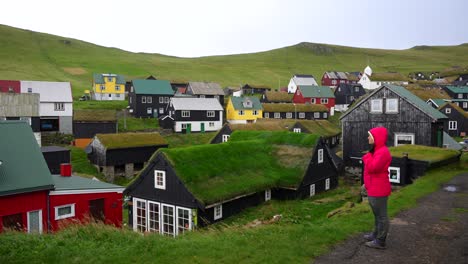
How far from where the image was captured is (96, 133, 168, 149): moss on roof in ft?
160

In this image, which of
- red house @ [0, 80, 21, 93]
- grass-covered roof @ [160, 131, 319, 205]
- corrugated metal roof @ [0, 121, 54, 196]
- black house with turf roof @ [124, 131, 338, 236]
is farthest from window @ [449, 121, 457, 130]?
red house @ [0, 80, 21, 93]

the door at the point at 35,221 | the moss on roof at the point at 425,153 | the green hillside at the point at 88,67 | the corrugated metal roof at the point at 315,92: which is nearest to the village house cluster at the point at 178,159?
the door at the point at 35,221

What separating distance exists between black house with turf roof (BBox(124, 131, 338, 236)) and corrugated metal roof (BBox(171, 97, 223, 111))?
39513 mm

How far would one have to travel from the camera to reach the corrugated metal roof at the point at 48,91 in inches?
2361

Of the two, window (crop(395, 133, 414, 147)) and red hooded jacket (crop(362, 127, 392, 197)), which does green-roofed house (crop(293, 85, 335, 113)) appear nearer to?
window (crop(395, 133, 414, 147))

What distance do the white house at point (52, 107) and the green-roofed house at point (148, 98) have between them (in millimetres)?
16501

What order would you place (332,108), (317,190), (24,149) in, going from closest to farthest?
(24,149), (317,190), (332,108)

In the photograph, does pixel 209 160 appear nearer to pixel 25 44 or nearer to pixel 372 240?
Result: pixel 372 240

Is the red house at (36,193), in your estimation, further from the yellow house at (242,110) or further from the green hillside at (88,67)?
the green hillside at (88,67)

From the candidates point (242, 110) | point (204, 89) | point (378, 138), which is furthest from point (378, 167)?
point (204, 89)

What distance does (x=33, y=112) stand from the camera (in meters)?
52.7

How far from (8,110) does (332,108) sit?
70.8 meters

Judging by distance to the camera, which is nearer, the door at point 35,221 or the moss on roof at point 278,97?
the door at point 35,221

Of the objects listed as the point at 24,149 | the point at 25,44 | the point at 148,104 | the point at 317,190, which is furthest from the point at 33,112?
the point at 25,44
